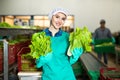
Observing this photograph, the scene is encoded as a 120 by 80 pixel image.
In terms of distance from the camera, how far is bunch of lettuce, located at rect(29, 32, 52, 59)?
1.93 meters

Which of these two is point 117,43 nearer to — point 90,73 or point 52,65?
point 90,73

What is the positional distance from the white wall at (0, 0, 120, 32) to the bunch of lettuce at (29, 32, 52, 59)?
7356mm

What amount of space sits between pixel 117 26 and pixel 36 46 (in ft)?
25.5

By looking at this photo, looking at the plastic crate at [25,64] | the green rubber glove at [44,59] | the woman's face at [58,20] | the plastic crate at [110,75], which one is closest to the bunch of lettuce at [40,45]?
the green rubber glove at [44,59]

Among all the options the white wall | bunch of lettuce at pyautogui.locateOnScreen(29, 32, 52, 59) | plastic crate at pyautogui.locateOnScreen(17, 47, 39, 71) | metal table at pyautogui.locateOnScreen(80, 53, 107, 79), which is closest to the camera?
bunch of lettuce at pyautogui.locateOnScreen(29, 32, 52, 59)

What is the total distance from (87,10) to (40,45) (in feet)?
24.8

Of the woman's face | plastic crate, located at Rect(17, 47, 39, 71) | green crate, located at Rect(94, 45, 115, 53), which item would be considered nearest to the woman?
the woman's face

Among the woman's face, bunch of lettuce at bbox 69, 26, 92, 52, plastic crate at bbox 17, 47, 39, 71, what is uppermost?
the woman's face

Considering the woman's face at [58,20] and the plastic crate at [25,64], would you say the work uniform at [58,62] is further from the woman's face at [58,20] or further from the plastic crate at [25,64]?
the plastic crate at [25,64]

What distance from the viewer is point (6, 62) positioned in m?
2.43

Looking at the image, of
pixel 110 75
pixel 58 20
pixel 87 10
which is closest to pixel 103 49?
pixel 87 10

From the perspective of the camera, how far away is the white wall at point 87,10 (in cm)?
930

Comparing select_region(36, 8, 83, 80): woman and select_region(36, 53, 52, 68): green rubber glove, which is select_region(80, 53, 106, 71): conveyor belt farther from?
select_region(36, 53, 52, 68): green rubber glove

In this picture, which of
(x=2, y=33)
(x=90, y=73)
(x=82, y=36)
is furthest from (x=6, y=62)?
(x=90, y=73)
